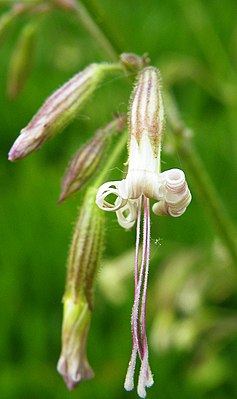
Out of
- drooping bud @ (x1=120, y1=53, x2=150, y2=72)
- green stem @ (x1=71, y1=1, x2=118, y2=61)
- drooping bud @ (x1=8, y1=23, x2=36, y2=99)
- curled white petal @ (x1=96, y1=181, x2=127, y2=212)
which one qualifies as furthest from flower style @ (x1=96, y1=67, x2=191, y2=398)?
drooping bud @ (x1=8, y1=23, x2=36, y2=99)

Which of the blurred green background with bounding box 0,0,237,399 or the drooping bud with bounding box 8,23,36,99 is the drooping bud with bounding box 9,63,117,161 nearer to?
the blurred green background with bounding box 0,0,237,399

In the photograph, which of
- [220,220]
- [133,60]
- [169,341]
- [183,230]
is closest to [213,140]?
[183,230]

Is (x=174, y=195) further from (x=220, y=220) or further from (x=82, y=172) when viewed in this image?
(x=220, y=220)

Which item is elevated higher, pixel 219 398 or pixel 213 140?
pixel 213 140

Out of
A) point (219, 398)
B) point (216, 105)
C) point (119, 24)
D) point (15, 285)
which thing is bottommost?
point (219, 398)

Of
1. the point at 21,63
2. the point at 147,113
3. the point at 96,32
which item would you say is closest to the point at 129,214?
the point at 147,113

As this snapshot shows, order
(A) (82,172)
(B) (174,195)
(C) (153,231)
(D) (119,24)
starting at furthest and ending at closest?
(D) (119,24), (C) (153,231), (A) (82,172), (B) (174,195)

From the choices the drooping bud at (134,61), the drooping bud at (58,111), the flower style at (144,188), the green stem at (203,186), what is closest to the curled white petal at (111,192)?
the flower style at (144,188)

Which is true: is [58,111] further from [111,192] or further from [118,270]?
[118,270]
